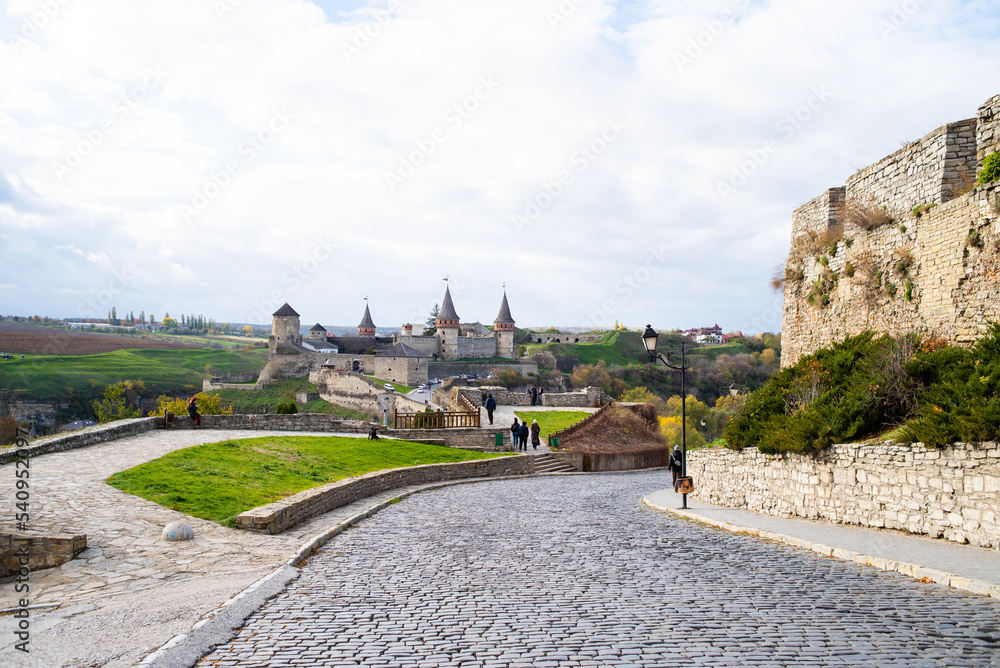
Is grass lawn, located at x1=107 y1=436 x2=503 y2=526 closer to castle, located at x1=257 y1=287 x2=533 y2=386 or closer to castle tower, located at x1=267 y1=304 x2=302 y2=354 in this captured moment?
castle, located at x1=257 y1=287 x2=533 y2=386

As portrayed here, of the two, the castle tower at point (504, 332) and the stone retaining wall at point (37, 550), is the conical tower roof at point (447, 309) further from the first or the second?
the stone retaining wall at point (37, 550)

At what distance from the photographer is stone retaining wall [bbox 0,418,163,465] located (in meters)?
12.4

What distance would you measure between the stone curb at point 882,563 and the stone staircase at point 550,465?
11.1m

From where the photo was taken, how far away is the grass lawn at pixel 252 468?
1001 cm

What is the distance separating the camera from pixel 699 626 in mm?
5043

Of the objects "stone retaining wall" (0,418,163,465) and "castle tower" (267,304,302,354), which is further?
"castle tower" (267,304,302,354)

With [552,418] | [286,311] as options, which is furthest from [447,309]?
[552,418]

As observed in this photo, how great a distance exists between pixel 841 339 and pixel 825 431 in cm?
415

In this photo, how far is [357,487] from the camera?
42.8ft

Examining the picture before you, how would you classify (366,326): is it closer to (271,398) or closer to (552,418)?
(271,398)

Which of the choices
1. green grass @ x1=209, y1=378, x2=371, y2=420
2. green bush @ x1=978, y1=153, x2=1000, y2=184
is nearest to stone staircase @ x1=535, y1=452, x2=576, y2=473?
green bush @ x1=978, y1=153, x2=1000, y2=184

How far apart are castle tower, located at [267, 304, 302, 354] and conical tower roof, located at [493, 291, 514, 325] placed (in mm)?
31107

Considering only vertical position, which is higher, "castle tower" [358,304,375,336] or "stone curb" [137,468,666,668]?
"castle tower" [358,304,375,336]

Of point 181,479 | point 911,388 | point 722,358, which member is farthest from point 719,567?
point 722,358
